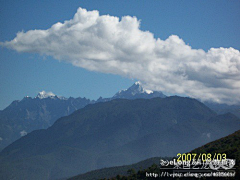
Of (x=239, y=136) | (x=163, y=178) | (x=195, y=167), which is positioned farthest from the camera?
(x=239, y=136)

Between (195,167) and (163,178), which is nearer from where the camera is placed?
(195,167)

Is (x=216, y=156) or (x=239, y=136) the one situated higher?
(x=239, y=136)

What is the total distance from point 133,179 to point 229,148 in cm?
4935

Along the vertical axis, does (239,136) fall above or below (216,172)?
above

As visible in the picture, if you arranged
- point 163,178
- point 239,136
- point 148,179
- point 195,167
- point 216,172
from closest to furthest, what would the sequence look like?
point 216,172 < point 195,167 < point 163,178 < point 148,179 < point 239,136

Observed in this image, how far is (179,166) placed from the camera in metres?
151

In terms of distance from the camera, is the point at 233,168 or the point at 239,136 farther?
the point at 239,136

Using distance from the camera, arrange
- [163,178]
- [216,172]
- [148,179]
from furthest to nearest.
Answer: [148,179]
[163,178]
[216,172]

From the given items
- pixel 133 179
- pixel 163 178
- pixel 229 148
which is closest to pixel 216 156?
pixel 229 148

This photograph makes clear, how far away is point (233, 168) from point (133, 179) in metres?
64.2

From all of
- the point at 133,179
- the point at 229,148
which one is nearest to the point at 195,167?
the point at 229,148

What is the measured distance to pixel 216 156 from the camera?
155 m

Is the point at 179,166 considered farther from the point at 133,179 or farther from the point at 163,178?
the point at 133,179

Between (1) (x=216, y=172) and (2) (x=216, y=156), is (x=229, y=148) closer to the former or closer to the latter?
(2) (x=216, y=156)
